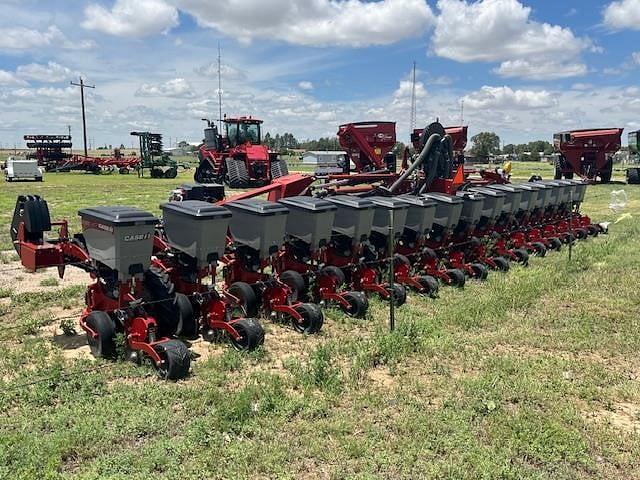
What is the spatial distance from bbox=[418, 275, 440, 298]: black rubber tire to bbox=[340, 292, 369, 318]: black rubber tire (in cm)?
121

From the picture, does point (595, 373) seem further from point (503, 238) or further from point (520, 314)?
point (503, 238)

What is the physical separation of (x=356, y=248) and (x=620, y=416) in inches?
141

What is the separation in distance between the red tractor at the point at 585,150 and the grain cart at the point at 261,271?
2277 centimetres

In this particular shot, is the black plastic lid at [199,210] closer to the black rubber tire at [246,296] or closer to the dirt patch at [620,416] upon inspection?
the black rubber tire at [246,296]

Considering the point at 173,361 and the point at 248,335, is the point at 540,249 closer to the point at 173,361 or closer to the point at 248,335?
the point at 248,335

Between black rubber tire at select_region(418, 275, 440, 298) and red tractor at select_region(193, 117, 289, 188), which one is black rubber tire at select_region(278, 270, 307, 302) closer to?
black rubber tire at select_region(418, 275, 440, 298)

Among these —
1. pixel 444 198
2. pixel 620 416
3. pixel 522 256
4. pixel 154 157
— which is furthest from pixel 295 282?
pixel 154 157

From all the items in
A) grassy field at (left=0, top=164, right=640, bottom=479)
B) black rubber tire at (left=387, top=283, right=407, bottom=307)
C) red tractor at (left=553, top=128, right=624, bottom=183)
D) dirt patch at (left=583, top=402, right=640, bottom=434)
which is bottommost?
dirt patch at (left=583, top=402, right=640, bottom=434)

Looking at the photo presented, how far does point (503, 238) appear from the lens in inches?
381

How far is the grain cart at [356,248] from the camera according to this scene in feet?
22.7

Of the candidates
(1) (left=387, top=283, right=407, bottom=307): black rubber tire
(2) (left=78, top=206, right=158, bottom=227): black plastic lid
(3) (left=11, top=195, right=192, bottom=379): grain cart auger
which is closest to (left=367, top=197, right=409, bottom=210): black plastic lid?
(1) (left=387, top=283, right=407, bottom=307): black rubber tire

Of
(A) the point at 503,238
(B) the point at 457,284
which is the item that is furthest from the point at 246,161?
(B) the point at 457,284

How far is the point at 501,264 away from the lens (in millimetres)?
8719

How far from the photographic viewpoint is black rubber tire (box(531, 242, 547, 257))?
394 inches
